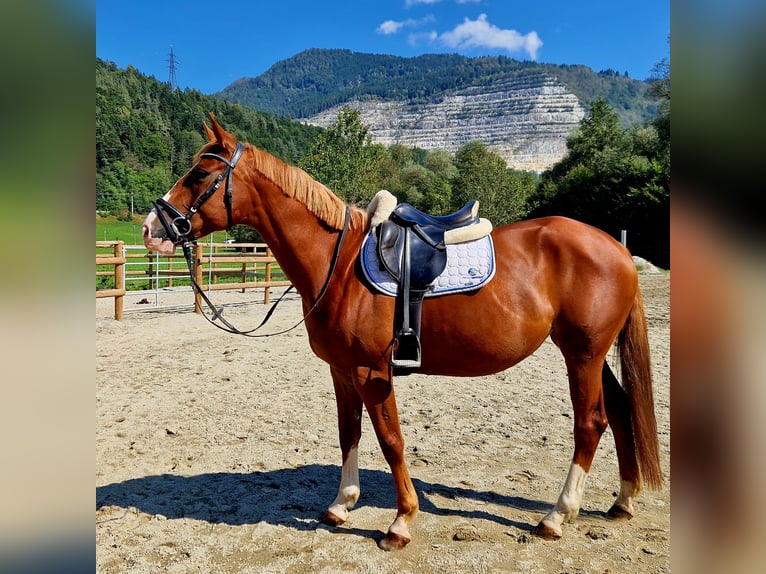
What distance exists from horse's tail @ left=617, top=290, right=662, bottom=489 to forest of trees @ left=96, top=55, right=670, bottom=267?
5.58ft

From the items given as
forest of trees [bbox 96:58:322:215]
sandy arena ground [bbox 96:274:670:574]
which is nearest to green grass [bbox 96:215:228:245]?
forest of trees [bbox 96:58:322:215]

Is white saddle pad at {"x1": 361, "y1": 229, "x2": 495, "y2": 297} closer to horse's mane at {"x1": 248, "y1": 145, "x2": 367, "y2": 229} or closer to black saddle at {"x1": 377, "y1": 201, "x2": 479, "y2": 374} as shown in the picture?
black saddle at {"x1": 377, "y1": 201, "x2": 479, "y2": 374}

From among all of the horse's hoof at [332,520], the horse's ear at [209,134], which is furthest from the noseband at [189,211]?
the horse's hoof at [332,520]

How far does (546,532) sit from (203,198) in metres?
2.67

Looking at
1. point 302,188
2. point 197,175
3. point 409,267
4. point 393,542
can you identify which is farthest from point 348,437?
point 197,175

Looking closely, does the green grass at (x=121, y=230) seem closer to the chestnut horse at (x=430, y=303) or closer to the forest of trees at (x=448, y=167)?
the forest of trees at (x=448, y=167)

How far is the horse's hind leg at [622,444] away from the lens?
3.11 meters

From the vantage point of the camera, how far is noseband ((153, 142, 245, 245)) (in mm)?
2693

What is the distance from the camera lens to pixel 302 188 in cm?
294
